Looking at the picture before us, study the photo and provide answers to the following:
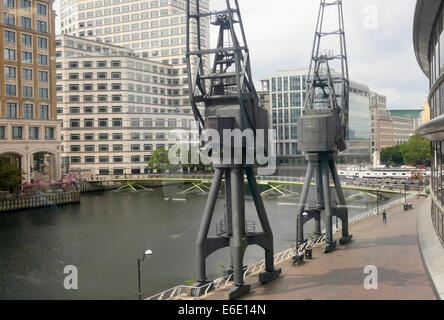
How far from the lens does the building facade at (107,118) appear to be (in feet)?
297

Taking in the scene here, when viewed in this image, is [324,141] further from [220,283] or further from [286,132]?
[286,132]

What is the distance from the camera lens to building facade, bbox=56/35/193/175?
9050cm

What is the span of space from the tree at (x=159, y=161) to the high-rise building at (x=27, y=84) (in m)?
20.6

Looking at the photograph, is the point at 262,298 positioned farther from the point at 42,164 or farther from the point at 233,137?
the point at 42,164

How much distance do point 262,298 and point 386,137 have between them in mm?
105703

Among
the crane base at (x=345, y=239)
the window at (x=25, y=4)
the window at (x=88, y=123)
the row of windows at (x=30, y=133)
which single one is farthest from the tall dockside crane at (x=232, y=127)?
the window at (x=88, y=123)

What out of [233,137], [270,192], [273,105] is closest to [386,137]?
[273,105]

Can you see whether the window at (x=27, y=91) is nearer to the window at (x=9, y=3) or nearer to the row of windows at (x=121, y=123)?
the window at (x=9, y=3)

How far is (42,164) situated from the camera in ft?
265

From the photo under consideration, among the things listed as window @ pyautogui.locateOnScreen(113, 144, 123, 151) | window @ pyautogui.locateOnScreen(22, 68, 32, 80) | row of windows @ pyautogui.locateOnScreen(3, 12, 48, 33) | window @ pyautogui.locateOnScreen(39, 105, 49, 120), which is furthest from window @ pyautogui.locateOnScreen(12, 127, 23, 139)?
window @ pyautogui.locateOnScreen(113, 144, 123, 151)

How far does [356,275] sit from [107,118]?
3032 inches

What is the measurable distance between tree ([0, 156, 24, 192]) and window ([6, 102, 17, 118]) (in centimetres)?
606

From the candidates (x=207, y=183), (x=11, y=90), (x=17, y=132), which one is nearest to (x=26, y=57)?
(x=11, y=90)

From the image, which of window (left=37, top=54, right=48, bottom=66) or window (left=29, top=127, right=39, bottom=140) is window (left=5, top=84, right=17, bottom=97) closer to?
window (left=29, top=127, right=39, bottom=140)
